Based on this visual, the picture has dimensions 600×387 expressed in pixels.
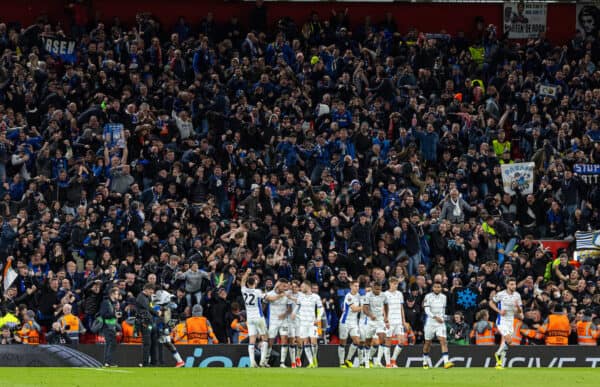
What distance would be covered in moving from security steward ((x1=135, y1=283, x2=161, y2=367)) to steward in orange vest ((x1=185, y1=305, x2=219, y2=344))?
1.04 meters

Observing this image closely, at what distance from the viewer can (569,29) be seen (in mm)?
44469

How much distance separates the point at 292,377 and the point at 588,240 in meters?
12.9

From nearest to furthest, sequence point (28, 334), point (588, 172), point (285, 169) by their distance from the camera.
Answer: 1. point (28, 334)
2. point (285, 169)
3. point (588, 172)

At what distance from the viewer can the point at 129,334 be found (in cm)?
2889

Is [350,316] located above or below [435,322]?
above

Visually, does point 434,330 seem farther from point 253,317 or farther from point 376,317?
point 253,317

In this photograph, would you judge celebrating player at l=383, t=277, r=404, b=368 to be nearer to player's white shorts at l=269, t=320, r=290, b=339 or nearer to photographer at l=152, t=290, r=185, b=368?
player's white shorts at l=269, t=320, r=290, b=339

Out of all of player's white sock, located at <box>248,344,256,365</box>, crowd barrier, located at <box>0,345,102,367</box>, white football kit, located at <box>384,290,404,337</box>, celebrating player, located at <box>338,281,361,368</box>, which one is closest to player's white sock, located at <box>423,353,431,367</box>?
white football kit, located at <box>384,290,404,337</box>

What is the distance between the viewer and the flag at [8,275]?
29.0m

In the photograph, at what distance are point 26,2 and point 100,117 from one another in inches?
345

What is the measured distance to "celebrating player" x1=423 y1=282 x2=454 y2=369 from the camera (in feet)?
93.7

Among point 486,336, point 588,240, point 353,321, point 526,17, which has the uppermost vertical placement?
point 526,17

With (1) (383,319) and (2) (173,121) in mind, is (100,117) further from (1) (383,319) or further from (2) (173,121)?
(1) (383,319)

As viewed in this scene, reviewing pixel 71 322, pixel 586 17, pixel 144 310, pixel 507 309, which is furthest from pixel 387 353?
pixel 586 17
